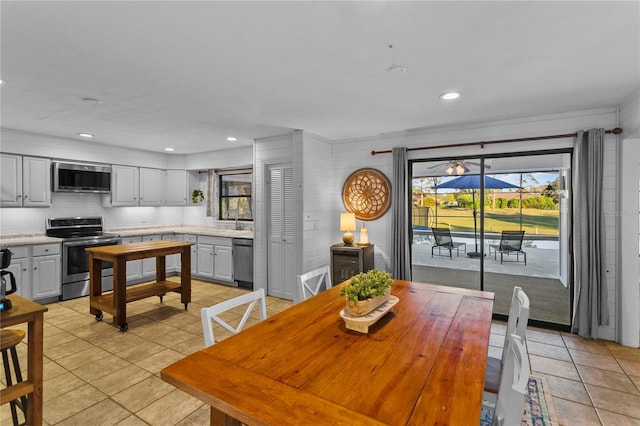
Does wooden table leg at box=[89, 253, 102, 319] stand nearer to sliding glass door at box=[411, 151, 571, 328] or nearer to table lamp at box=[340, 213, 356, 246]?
table lamp at box=[340, 213, 356, 246]

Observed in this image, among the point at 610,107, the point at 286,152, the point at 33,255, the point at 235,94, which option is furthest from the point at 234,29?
the point at 33,255

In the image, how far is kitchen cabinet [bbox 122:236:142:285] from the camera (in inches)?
215

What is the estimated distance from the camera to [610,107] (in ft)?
10.8

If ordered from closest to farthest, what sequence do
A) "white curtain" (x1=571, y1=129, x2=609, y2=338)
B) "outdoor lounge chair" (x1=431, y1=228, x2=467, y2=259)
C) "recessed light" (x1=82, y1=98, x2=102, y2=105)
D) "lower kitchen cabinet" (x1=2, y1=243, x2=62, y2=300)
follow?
"recessed light" (x1=82, y1=98, x2=102, y2=105)
"white curtain" (x1=571, y1=129, x2=609, y2=338)
"lower kitchen cabinet" (x1=2, y1=243, x2=62, y2=300)
"outdoor lounge chair" (x1=431, y1=228, x2=467, y2=259)

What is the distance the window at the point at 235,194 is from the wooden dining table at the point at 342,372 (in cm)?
468

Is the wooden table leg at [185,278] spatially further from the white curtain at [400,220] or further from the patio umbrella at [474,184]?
the patio umbrella at [474,184]

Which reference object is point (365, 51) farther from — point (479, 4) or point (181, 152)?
point (181, 152)

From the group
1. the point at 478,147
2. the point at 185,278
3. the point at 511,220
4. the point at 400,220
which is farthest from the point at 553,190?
the point at 185,278

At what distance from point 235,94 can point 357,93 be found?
1147 millimetres

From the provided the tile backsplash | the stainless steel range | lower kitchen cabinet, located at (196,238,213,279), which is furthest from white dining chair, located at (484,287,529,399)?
the tile backsplash

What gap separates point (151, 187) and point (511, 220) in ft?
19.9

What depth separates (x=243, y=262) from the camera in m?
5.40

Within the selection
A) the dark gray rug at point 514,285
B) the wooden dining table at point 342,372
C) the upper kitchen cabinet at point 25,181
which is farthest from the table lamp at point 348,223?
the upper kitchen cabinet at point 25,181

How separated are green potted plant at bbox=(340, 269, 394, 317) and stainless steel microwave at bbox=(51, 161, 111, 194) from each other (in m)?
5.19
